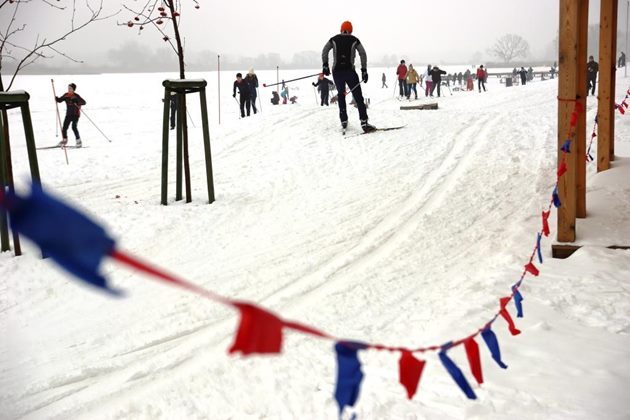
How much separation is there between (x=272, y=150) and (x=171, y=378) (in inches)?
276

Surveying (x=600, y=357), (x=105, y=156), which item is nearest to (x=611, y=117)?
(x=600, y=357)

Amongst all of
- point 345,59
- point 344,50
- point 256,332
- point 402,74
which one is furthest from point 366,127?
point 402,74

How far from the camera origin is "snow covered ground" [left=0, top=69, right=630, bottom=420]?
3064mm

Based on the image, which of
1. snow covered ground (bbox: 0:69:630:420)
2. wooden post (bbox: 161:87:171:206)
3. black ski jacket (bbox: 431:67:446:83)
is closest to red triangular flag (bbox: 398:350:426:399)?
snow covered ground (bbox: 0:69:630:420)

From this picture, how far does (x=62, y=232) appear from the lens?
78cm

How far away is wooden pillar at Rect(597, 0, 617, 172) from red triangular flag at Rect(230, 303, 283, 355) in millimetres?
6419

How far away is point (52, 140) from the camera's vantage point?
15.0 meters

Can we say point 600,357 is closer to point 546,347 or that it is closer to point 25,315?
point 546,347

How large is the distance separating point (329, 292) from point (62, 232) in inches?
150

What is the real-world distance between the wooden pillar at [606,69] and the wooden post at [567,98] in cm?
185

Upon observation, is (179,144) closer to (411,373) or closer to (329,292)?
(329,292)

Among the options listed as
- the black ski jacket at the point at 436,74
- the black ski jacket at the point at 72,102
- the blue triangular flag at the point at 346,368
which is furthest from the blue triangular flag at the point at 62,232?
the black ski jacket at the point at 436,74

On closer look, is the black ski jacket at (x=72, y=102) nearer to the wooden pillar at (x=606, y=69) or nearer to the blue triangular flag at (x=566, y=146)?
the wooden pillar at (x=606, y=69)

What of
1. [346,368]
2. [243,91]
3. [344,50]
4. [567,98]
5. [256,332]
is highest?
[344,50]
